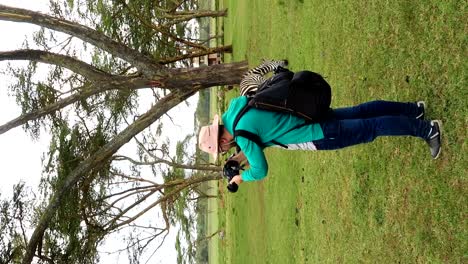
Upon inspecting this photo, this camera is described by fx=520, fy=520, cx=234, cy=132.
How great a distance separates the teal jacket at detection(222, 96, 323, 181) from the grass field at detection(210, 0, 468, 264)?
1379mm

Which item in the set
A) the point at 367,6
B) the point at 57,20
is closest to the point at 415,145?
the point at 367,6

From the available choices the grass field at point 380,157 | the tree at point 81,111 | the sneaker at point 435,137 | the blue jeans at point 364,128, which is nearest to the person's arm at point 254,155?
the blue jeans at point 364,128

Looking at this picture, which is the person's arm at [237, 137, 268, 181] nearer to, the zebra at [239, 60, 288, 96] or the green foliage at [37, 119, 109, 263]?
the zebra at [239, 60, 288, 96]

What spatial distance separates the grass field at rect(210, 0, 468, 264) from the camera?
507 centimetres

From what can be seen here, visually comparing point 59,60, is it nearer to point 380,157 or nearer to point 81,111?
point 81,111

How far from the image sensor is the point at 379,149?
6.73 meters

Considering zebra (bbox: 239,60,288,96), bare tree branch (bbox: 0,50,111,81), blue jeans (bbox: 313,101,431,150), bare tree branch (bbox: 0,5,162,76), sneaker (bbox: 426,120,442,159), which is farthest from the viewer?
bare tree branch (bbox: 0,50,111,81)

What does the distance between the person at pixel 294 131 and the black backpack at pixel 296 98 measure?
0.23ft

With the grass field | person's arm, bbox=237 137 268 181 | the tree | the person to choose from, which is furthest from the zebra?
the tree

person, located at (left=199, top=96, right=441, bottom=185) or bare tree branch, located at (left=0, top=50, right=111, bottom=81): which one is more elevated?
bare tree branch, located at (left=0, top=50, right=111, bottom=81)

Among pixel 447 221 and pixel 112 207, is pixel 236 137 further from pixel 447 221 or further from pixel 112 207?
pixel 112 207

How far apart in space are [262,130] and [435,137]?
1.73m

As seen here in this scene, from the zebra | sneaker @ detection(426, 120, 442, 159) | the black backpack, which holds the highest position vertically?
the zebra

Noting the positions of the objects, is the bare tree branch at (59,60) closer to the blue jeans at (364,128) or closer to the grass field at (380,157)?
the grass field at (380,157)
